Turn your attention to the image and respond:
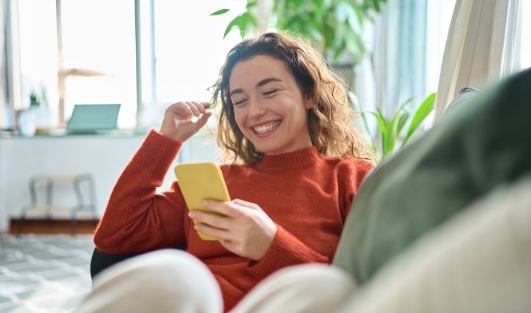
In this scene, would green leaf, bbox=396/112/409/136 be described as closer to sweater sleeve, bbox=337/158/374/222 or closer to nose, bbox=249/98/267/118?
sweater sleeve, bbox=337/158/374/222

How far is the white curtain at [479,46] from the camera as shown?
1.30 m

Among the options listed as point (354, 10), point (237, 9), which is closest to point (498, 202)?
point (354, 10)

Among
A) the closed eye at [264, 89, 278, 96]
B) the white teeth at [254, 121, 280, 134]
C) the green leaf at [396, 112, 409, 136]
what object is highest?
the closed eye at [264, 89, 278, 96]

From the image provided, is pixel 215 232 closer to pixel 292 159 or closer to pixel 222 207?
pixel 222 207

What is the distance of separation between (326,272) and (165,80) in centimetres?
457

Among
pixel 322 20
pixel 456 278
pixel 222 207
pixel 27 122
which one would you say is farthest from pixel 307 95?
pixel 27 122

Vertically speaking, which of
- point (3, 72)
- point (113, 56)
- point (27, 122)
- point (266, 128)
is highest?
point (113, 56)

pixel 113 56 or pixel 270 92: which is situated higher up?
Answer: pixel 113 56

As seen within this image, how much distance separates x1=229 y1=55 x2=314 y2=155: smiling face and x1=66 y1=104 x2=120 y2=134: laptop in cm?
341

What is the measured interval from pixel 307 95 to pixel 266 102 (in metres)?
0.17

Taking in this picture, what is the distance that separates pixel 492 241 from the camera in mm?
375

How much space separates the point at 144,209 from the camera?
1.29m

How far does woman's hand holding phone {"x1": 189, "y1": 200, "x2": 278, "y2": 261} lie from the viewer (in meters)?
0.95

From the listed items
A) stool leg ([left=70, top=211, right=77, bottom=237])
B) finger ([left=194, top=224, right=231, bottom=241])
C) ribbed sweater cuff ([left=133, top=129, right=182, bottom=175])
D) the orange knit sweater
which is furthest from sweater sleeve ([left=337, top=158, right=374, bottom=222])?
stool leg ([left=70, top=211, right=77, bottom=237])
